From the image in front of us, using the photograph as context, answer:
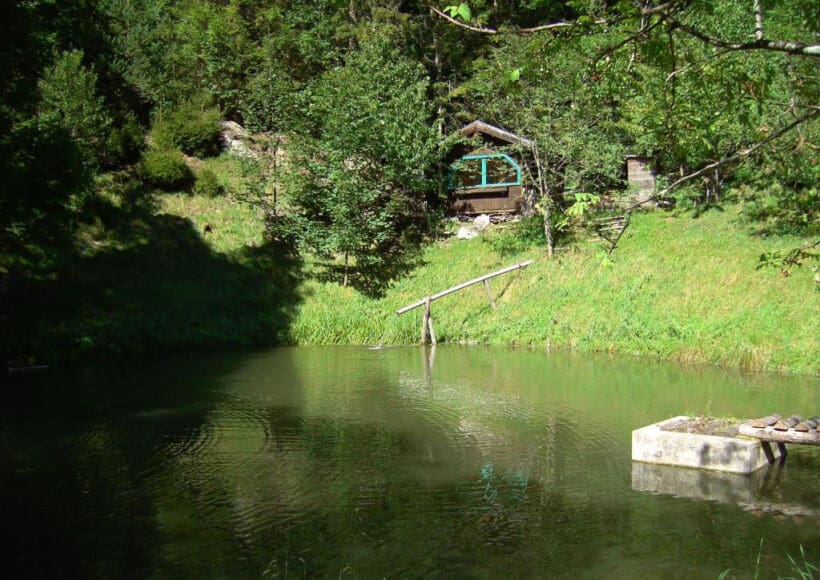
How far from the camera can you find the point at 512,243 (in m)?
28.4

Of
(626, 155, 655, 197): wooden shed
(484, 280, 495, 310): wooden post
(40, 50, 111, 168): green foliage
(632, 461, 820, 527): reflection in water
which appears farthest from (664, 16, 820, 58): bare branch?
(626, 155, 655, 197): wooden shed

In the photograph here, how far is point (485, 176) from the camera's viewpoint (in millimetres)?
31812

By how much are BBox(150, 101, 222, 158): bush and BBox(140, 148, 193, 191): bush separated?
108 centimetres

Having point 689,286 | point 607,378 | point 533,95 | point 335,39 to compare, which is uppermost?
point 335,39

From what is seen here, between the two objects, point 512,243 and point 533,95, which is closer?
point 533,95

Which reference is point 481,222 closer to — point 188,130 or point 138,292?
point 188,130

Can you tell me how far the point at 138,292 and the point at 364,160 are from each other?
10.3 m

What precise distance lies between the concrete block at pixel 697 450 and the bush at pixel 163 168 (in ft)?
80.3

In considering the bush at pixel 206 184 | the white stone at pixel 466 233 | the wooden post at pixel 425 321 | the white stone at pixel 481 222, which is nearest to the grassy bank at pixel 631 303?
the wooden post at pixel 425 321

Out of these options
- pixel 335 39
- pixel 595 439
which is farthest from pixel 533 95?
pixel 595 439

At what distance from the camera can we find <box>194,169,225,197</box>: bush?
30.5 metres

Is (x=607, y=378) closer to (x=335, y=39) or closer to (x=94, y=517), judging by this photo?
(x=94, y=517)

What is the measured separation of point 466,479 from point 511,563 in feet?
9.06

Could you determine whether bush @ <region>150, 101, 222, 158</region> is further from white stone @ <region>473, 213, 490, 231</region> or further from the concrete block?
the concrete block
